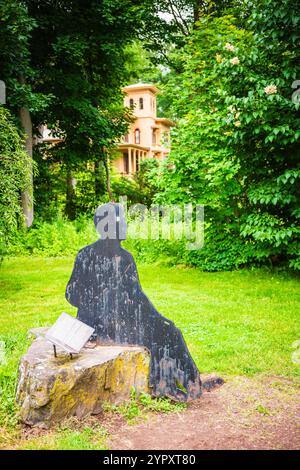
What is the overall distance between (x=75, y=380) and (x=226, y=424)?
56.6 inches

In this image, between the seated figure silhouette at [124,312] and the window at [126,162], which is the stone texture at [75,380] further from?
the window at [126,162]

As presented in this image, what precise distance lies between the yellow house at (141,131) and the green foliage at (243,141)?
960 inches

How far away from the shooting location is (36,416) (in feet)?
13.0

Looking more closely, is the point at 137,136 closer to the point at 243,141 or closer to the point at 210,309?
the point at 243,141

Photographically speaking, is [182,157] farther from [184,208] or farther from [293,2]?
[293,2]

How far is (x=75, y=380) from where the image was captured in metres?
A: 3.99

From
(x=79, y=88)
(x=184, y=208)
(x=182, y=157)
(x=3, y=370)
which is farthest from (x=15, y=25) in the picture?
(x=3, y=370)

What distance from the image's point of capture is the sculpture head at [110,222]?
179 inches

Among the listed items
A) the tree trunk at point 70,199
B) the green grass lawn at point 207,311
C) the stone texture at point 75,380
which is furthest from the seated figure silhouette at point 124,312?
the tree trunk at point 70,199

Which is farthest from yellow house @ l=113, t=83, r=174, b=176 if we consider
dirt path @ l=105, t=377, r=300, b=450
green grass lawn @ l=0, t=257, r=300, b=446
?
dirt path @ l=105, t=377, r=300, b=450

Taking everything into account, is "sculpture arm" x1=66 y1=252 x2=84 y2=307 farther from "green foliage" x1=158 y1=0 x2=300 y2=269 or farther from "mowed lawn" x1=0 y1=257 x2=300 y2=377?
"green foliage" x1=158 y1=0 x2=300 y2=269

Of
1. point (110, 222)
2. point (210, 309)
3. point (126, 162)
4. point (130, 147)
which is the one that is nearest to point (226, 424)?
point (110, 222)

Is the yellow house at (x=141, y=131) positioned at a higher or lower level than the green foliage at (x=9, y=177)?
higher

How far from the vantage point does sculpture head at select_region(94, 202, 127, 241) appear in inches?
179
